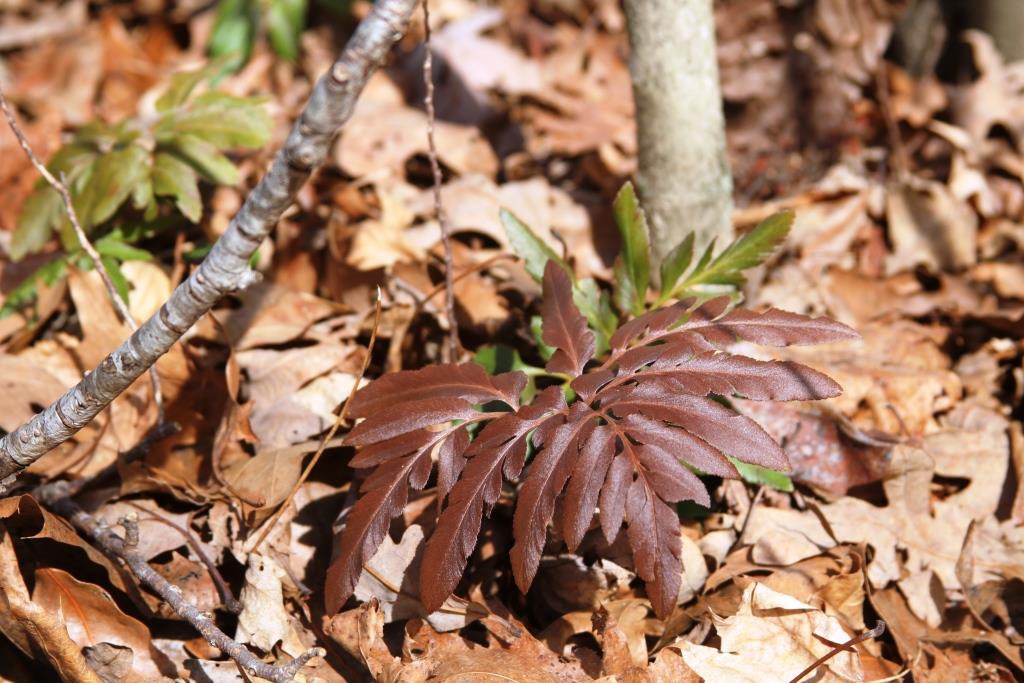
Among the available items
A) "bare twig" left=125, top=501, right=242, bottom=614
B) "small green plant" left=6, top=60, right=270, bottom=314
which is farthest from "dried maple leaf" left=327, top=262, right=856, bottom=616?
"small green plant" left=6, top=60, right=270, bottom=314

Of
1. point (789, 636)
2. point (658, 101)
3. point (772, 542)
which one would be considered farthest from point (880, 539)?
point (658, 101)

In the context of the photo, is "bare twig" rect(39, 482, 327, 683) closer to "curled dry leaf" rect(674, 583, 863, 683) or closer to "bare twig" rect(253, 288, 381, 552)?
"bare twig" rect(253, 288, 381, 552)

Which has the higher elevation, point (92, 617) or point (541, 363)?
point (541, 363)

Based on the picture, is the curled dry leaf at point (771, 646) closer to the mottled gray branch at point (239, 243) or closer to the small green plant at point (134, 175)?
the mottled gray branch at point (239, 243)

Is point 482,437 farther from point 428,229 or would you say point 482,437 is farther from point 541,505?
point 428,229

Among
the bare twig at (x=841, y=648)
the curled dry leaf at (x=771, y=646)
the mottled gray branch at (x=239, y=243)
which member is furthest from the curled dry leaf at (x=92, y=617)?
the bare twig at (x=841, y=648)

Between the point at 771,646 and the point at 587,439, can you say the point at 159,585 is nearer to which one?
the point at 587,439

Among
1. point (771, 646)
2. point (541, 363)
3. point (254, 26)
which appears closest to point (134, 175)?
point (541, 363)
